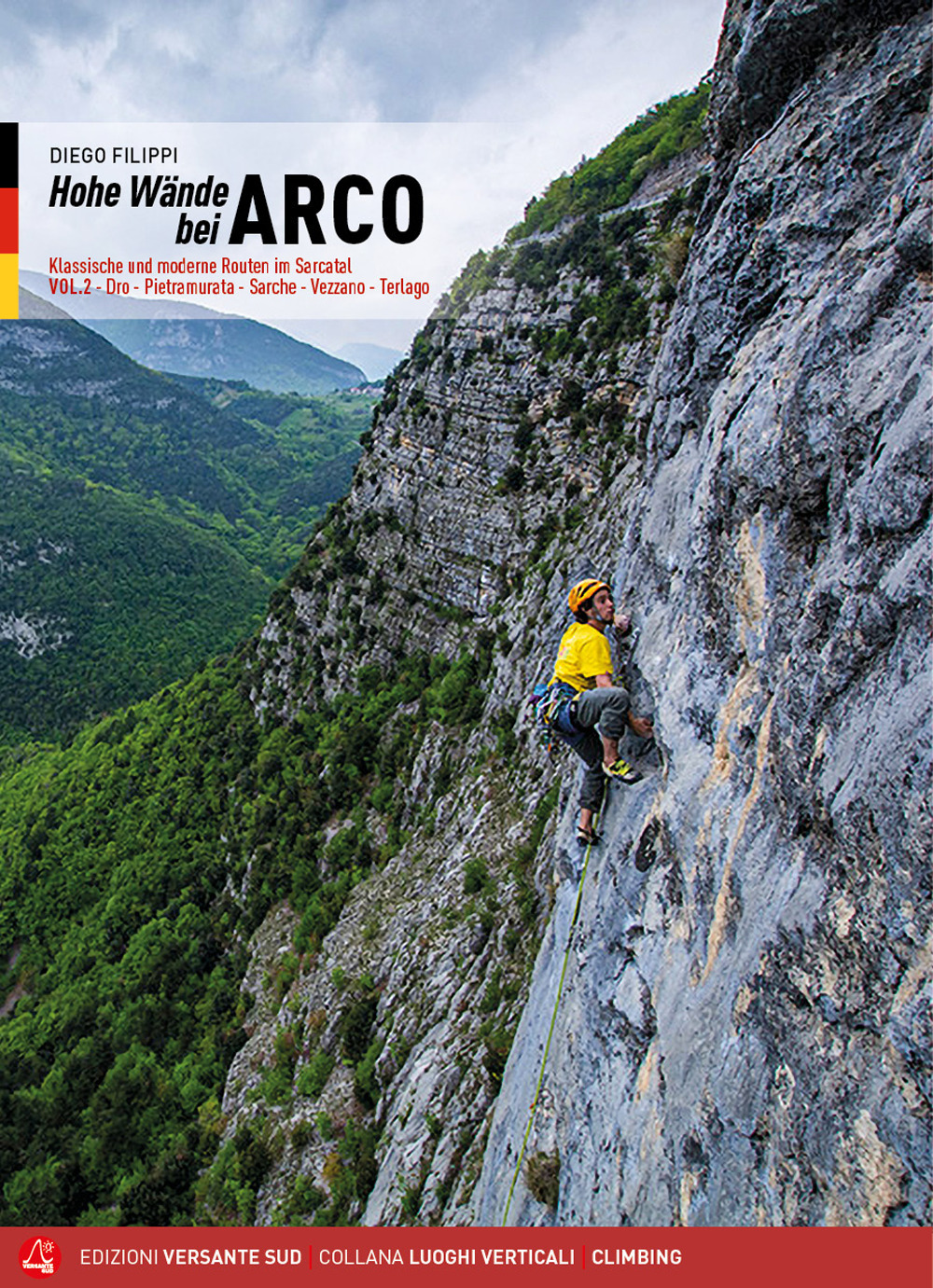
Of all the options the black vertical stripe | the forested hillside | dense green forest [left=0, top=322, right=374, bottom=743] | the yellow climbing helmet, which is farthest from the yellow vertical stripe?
dense green forest [left=0, top=322, right=374, bottom=743]

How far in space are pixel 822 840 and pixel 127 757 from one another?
42.9m

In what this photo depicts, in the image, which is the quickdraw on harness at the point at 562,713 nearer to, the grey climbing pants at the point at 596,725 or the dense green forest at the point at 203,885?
the grey climbing pants at the point at 596,725

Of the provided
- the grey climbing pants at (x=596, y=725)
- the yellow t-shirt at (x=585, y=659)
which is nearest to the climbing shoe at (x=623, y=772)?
the grey climbing pants at (x=596, y=725)

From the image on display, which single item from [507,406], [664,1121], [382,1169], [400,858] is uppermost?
[507,406]

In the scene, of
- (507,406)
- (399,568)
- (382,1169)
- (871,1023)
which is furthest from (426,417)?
(871,1023)

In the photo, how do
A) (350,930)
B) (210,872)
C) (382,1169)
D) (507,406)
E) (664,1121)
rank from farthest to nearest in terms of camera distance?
(210,872) < (507,406) < (350,930) < (382,1169) < (664,1121)

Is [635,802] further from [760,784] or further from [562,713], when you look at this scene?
[760,784]

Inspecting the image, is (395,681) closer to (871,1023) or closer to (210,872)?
(210,872)

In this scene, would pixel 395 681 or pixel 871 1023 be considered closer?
pixel 871 1023

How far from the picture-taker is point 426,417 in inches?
1145

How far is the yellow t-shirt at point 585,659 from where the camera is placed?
697 cm

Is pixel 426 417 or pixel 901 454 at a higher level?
pixel 426 417

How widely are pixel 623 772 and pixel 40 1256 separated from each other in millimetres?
8765

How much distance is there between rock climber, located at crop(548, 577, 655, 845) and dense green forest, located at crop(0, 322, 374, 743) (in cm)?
6849
